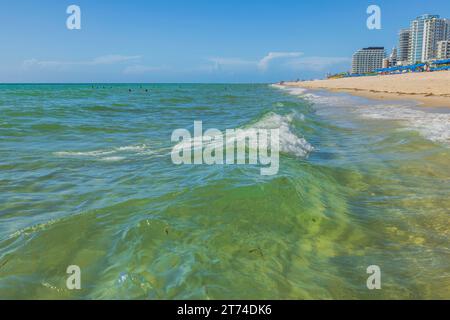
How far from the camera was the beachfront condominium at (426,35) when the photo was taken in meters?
170

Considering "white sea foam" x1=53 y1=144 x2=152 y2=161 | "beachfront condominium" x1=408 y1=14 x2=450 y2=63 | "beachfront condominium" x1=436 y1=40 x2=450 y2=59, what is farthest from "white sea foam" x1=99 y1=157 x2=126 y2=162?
"beachfront condominium" x1=408 y1=14 x2=450 y2=63

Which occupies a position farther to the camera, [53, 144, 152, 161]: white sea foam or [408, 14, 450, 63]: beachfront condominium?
[408, 14, 450, 63]: beachfront condominium

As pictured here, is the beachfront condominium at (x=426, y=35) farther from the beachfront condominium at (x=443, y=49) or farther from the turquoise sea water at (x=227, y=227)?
the turquoise sea water at (x=227, y=227)

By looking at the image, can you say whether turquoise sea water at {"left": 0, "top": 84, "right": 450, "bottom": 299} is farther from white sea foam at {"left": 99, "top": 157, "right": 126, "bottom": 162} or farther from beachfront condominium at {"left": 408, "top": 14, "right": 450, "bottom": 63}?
beachfront condominium at {"left": 408, "top": 14, "right": 450, "bottom": 63}

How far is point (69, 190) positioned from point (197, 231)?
341cm

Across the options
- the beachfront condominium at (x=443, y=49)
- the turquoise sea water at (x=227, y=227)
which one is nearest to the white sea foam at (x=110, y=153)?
the turquoise sea water at (x=227, y=227)

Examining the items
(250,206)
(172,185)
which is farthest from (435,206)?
(172,185)

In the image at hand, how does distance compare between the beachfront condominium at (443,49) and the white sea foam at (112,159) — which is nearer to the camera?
the white sea foam at (112,159)

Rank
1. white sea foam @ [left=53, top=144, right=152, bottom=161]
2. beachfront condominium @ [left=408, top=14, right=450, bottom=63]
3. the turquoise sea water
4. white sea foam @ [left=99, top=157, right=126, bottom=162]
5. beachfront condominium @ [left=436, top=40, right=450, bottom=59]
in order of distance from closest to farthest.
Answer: the turquoise sea water < white sea foam @ [left=99, top=157, right=126, bottom=162] < white sea foam @ [left=53, top=144, right=152, bottom=161] < beachfront condominium @ [left=436, top=40, right=450, bottom=59] < beachfront condominium @ [left=408, top=14, right=450, bottom=63]

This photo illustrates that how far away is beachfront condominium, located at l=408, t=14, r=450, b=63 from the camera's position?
169625 mm

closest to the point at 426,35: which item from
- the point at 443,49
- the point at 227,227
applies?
the point at 443,49

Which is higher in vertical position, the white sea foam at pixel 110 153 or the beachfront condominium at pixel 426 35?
the beachfront condominium at pixel 426 35

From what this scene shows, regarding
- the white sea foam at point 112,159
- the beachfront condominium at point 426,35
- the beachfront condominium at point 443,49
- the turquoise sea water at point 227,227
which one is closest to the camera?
the turquoise sea water at point 227,227

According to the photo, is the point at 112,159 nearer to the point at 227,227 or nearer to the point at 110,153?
the point at 110,153
